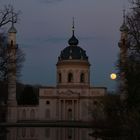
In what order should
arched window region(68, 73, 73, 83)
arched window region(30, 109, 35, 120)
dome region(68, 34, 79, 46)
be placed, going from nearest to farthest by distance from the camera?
arched window region(30, 109, 35, 120), arched window region(68, 73, 73, 83), dome region(68, 34, 79, 46)

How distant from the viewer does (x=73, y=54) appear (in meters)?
94.9

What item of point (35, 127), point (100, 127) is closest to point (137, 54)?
point (100, 127)

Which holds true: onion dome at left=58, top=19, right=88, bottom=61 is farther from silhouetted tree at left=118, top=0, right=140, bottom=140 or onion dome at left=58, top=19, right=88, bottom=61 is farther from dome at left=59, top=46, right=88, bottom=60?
silhouetted tree at left=118, top=0, right=140, bottom=140

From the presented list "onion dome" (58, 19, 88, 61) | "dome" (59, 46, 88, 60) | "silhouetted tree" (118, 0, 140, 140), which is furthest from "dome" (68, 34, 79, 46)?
"silhouetted tree" (118, 0, 140, 140)

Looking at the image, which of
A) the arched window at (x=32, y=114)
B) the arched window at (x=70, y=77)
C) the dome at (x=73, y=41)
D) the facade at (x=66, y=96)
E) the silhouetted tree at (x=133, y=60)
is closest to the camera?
the silhouetted tree at (x=133, y=60)

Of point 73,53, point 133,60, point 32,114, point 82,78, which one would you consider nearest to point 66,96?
point 82,78

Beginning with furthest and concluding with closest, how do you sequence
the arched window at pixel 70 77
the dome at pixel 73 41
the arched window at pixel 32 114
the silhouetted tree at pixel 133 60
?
the dome at pixel 73 41 → the arched window at pixel 70 77 → the arched window at pixel 32 114 → the silhouetted tree at pixel 133 60

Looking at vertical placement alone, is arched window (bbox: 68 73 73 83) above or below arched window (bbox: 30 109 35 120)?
above

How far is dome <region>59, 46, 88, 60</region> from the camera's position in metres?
94.7

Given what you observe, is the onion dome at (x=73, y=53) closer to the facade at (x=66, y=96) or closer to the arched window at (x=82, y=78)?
the facade at (x=66, y=96)

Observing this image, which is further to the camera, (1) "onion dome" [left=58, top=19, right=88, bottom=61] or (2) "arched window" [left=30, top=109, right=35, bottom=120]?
(1) "onion dome" [left=58, top=19, right=88, bottom=61]

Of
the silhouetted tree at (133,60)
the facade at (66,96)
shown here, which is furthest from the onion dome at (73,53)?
the silhouetted tree at (133,60)

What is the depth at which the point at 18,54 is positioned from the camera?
48969 mm

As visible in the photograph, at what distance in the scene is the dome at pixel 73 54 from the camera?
9469cm
